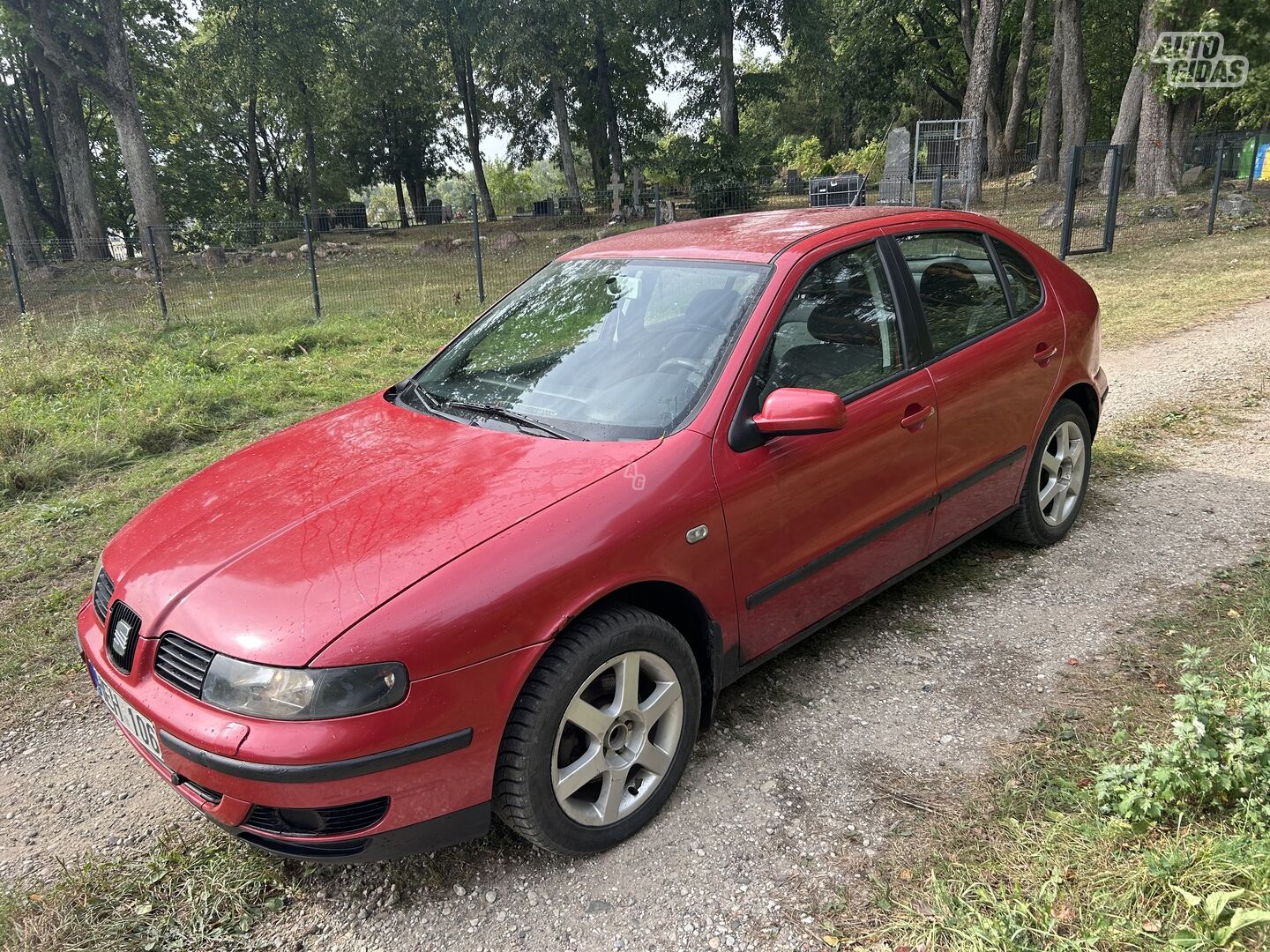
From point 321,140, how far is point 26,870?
1833 inches

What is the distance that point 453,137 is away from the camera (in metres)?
48.0

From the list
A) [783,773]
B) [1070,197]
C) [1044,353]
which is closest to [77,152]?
[1070,197]

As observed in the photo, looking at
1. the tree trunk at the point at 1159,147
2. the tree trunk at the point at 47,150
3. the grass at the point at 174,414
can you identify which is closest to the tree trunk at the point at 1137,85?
the tree trunk at the point at 1159,147

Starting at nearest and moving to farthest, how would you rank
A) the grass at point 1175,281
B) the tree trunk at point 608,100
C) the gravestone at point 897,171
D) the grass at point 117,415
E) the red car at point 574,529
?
1. the red car at point 574,529
2. the grass at point 117,415
3. the grass at point 1175,281
4. the gravestone at point 897,171
5. the tree trunk at point 608,100

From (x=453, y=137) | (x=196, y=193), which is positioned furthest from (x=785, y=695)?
(x=453, y=137)

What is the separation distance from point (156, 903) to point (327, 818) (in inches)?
29.6

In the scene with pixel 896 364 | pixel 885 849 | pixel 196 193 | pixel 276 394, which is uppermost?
pixel 196 193

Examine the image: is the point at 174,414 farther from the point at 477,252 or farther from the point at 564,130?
the point at 564,130

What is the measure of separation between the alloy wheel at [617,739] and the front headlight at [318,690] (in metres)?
0.50

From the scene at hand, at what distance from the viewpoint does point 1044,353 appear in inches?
152

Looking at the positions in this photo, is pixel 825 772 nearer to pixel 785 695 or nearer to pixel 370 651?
pixel 785 695

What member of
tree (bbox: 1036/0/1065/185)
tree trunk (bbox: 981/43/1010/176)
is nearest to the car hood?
tree (bbox: 1036/0/1065/185)

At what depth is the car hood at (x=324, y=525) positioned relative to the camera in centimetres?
209

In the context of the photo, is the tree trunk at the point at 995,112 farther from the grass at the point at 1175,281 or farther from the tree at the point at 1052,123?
the grass at the point at 1175,281
